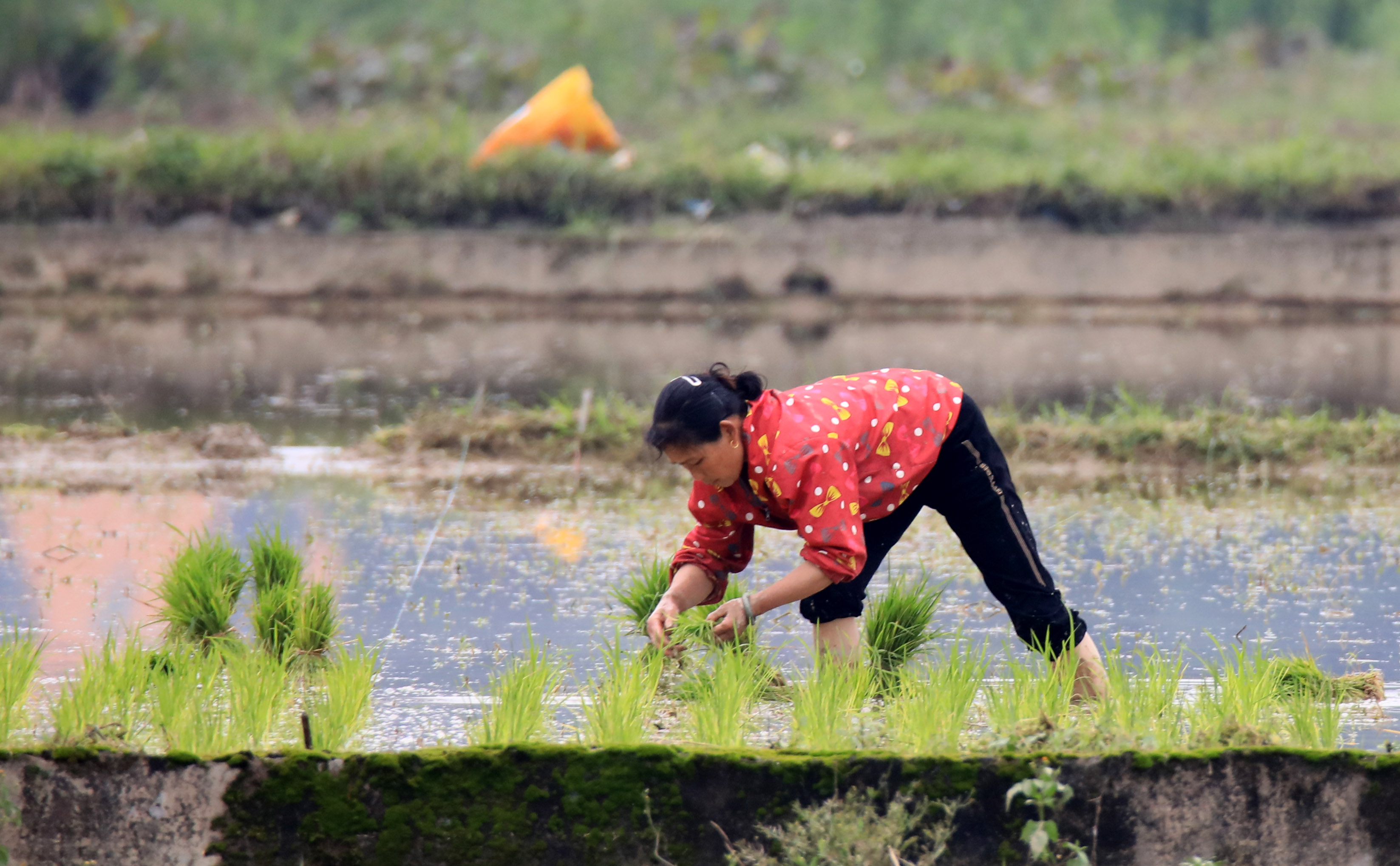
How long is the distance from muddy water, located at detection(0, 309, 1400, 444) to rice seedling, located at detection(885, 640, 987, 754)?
5011mm

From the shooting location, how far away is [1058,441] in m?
7.39

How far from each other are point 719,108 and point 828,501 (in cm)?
1576

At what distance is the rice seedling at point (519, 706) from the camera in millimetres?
3334

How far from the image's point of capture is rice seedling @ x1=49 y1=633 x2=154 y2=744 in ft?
10.8

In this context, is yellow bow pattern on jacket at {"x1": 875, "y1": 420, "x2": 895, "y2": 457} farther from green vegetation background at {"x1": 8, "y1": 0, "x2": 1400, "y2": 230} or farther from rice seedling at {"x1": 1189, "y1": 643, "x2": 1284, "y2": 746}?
green vegetation background at {"x1": 8, "y1": 0, "x2": 1400, "y2": 230}

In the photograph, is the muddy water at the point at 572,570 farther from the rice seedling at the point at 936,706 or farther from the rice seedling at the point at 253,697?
the rice seedling at the point at 936,706

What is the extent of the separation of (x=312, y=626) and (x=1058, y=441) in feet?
13.6

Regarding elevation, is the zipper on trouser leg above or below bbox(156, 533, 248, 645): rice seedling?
above

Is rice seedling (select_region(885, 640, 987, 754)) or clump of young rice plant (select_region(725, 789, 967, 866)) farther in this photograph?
rice seedling (select_region(885, 640, 987, 754))

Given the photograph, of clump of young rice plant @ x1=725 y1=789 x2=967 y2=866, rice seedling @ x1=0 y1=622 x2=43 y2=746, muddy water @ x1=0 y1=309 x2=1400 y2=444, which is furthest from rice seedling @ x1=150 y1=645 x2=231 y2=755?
muddy water @ x1=0 y1=309 x2=1400 y2=444

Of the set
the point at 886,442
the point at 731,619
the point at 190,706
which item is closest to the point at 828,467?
the point at 886,442

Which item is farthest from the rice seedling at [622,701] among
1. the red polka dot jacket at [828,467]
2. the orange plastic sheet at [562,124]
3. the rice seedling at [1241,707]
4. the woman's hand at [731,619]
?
the orange plastic sheet at [562,124]

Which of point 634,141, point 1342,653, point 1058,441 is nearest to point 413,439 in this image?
point 1058,441

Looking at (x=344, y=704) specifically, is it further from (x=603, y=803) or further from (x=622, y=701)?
(x=603, y=803)
